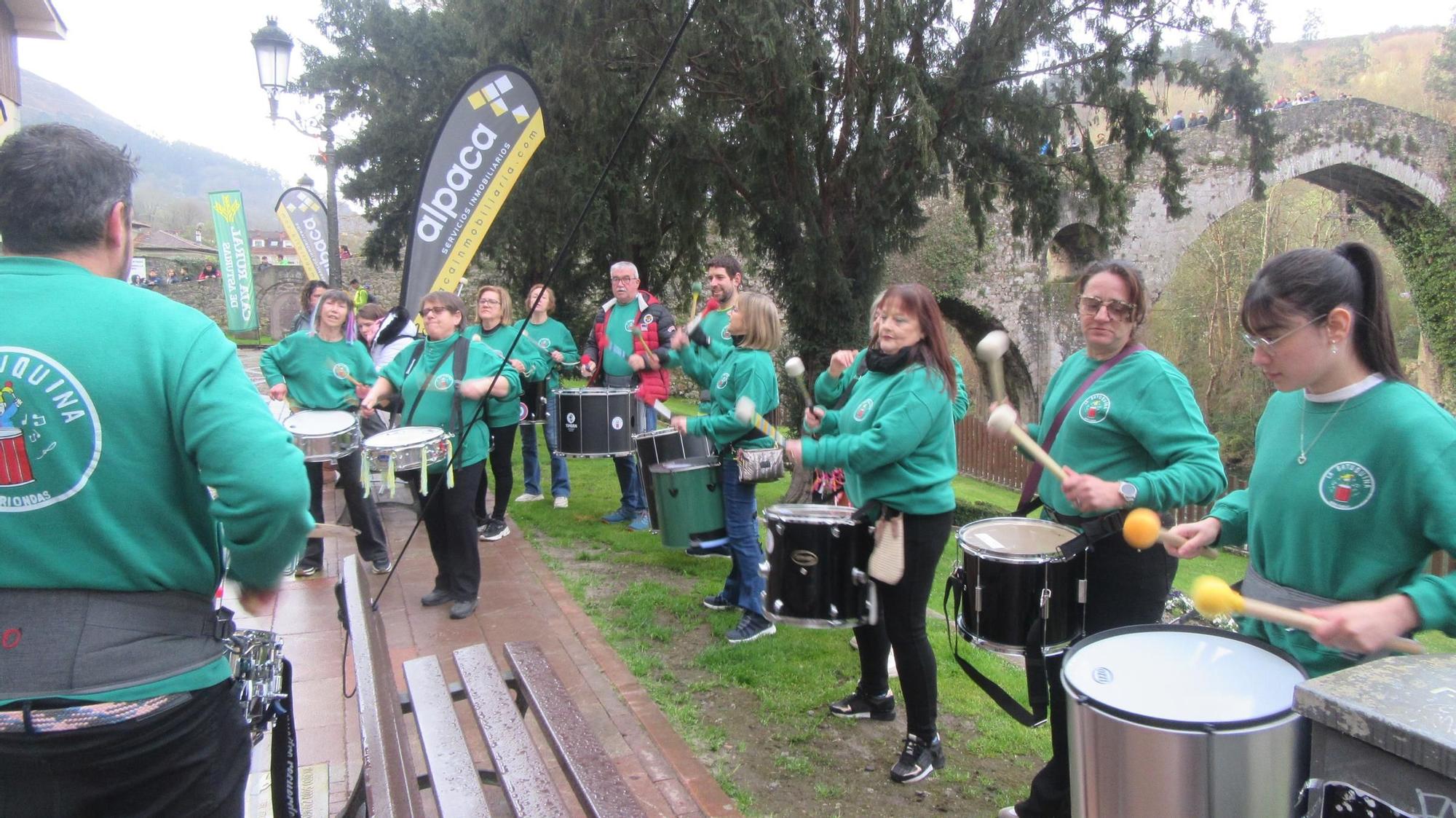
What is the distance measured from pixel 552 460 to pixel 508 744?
5.31 m

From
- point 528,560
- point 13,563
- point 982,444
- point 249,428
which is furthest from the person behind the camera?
point 982,444

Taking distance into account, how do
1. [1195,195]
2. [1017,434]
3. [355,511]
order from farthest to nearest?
[1195,195]
[355,511]
[1017,434]

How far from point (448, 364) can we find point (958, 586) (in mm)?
3405

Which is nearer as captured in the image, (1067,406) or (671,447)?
(1067,406)

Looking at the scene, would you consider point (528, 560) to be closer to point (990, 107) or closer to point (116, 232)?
point (116, 232)

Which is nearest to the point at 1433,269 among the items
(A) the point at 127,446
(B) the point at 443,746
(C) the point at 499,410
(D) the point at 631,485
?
(D) the point at 631,485

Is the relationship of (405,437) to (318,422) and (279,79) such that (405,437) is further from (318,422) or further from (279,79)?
(279,79)

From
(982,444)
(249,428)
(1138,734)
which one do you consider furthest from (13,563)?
(982,444)

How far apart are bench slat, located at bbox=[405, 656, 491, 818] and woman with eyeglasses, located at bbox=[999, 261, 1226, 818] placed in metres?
1.74

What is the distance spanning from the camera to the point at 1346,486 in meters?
1.89

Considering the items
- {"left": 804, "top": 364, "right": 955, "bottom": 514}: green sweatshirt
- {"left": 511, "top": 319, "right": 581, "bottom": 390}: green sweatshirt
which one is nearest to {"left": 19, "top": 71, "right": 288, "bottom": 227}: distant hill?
{"left": 511, "top": 319, "right": 581, "bottom": 390}: green sweatshirt

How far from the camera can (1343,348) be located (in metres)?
1.96

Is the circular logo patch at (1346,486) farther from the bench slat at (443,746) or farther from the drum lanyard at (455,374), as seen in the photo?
the drum lanyard at (455,374)

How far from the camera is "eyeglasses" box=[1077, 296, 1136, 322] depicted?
9.18 ft
